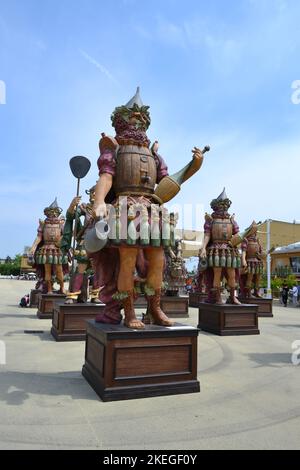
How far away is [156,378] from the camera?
290cm

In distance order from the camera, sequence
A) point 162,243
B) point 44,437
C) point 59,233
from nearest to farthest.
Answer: point 44,437, point 162,243, point 59,233

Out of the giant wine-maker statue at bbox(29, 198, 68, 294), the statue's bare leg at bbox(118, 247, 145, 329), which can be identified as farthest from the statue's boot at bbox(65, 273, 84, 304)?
the statue's bare leg at bbox(118, 247, 145, 329)

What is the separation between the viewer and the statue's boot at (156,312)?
3.28 m

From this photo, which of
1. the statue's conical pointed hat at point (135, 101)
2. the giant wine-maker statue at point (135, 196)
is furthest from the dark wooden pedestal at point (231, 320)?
the statue's conical pointed hat at point (135, 101)

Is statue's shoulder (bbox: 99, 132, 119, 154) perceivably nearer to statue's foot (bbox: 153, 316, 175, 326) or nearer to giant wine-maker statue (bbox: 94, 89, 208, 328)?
giant wine-maker statue (bbox: 94, 89, 208, 328)

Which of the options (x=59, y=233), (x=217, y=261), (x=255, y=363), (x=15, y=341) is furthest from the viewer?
(x=59, y=233)

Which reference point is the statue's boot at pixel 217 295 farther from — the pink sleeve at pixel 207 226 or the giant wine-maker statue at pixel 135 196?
the giant wine-maker statue at pixel 135 196

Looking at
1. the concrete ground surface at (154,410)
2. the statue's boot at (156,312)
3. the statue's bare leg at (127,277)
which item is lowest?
the concrete ground surface at (154,410)

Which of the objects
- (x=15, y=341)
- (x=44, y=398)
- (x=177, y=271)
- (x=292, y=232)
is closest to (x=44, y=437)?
(x=44, y=398)

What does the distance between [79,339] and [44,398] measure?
8.70 feet

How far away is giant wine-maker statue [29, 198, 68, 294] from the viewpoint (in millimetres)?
7840

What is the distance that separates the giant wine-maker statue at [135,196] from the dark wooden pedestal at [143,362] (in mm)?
214
